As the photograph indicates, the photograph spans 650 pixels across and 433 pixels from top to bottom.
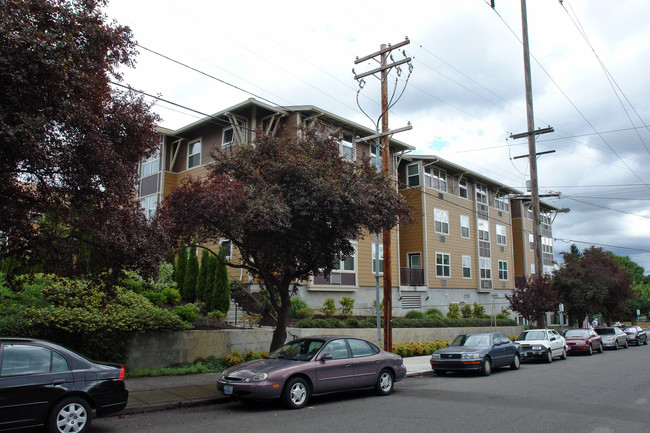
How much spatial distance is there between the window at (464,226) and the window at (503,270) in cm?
591

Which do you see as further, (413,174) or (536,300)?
(413,174)

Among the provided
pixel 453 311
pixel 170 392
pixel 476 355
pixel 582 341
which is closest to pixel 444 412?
pixel 170 392

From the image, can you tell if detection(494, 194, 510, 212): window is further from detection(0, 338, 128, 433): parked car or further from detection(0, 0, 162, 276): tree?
detection(0, 338, 128, 433): parked car

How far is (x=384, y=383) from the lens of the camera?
11938mm

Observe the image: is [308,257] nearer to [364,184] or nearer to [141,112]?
[364,184]

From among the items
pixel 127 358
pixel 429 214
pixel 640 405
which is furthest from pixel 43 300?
pixel 429 214

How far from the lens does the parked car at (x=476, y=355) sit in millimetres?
15648

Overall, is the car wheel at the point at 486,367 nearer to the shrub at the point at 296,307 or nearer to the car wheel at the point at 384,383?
the car wheel at the point at 384,383

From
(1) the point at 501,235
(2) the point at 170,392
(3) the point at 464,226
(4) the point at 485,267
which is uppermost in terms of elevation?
(3) the point at 464,226

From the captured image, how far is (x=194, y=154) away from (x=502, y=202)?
87.8 feet

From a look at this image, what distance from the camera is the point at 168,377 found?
13.1m

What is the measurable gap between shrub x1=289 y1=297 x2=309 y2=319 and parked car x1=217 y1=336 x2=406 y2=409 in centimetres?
952

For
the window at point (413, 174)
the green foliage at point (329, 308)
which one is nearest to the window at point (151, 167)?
the green foliage at point (329, 308)

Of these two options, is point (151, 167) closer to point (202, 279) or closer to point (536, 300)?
point (202, 279)
